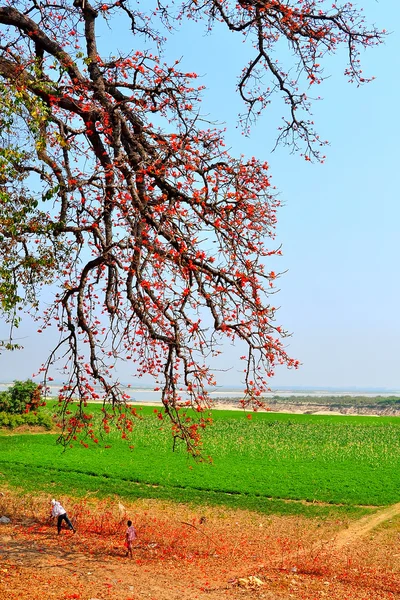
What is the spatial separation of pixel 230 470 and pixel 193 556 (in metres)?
14.7

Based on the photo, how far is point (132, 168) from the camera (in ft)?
37.4

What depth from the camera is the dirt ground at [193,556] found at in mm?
10797

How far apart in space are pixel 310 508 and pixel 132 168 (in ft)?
53.6

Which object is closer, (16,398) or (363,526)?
(363,526)

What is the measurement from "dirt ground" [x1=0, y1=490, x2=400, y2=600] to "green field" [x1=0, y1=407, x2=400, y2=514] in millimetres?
2313

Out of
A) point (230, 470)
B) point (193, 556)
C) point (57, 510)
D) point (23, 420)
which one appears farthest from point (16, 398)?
point (193, 556)

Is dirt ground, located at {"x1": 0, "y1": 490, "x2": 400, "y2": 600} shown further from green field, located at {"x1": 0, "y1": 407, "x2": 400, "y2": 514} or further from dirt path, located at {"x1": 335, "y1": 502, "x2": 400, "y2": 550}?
green field, located at {"x1": 0, "y1": 407, "x2": 400, "y2": 514}

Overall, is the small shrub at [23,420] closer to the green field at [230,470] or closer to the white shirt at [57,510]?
the green field at [230,470]

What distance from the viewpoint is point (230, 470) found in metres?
28.5

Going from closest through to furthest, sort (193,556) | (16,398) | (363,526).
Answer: (193,556) < (363,526) < (16,398)

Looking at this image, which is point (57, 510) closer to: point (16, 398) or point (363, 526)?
point (363, 526)

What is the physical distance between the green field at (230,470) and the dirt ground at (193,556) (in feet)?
Result: 7.59

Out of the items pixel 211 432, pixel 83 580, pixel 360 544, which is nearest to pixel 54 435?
pixel 211 432

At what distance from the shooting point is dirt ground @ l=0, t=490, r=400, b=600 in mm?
10797
